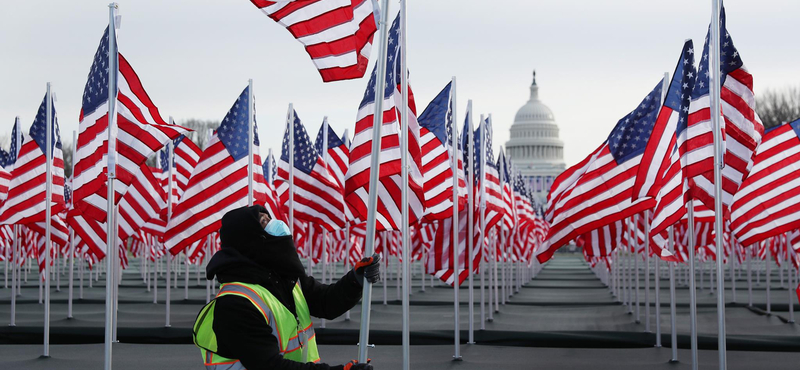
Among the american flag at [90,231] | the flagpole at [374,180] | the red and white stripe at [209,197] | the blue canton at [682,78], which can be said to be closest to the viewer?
the flagpole at [374,180]

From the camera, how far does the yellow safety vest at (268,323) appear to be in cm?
414

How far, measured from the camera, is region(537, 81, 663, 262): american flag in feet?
38.5

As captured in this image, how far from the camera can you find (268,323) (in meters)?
4.16

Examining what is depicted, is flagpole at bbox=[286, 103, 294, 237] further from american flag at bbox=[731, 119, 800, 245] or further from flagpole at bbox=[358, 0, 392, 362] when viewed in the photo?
flagpole at bbox=[358, 0, 392, 362]

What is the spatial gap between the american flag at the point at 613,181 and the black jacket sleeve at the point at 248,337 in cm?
820

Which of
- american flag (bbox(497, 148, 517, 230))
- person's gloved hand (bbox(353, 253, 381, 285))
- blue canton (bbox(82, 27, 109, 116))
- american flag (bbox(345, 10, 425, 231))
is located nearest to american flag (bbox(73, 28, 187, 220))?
blue canton (bbox(82, 27, 109, 116))

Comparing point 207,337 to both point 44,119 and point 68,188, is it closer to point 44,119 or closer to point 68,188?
point 44,119

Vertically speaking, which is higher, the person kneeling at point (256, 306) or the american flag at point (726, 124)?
the american flag at point (726, 124)

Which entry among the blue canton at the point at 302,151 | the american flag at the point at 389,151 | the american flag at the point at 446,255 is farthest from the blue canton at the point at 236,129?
the american flag at the point at 389,151

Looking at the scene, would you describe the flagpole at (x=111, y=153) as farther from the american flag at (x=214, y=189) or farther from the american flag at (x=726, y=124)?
the american flag at (x=726, y=124)

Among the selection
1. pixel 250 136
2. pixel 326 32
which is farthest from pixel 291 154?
pixel 326 32

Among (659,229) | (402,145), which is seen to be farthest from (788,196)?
(402,145)

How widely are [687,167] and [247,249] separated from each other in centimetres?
552

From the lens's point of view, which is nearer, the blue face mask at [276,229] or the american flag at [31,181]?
the blue face mask at [276,229]
